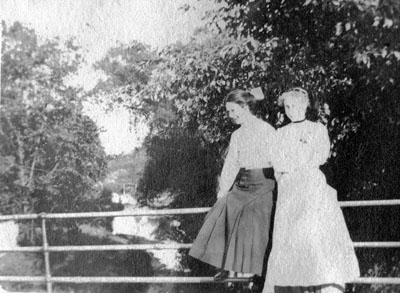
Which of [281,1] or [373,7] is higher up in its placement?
[281,1]

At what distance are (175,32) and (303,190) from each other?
2.67 m

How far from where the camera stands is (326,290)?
8.50ft

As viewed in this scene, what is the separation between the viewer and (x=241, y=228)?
2.81m

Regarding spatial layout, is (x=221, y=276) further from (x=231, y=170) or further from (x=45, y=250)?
(x=45, y=250)

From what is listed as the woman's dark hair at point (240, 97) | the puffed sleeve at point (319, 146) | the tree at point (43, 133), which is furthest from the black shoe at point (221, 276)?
the tree at point (43, 133)

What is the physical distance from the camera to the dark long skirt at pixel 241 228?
277cm

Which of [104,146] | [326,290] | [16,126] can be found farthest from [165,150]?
[326,290]

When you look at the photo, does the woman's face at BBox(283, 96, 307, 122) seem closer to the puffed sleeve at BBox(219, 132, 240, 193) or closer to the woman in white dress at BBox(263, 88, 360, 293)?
the woman in white dress at BBox(263, 88, 360, 293)

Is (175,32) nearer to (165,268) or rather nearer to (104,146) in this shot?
(104,146)

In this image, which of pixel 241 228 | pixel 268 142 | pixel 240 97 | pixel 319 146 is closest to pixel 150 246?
pixel 241 228

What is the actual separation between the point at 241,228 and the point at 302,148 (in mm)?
629

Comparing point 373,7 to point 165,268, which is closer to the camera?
point 373,7

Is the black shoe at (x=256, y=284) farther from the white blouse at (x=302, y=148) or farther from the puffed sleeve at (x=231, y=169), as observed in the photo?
the white blouse at (x=302, y=148)

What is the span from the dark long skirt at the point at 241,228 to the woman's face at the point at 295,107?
0.41 metres
